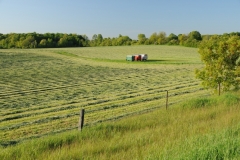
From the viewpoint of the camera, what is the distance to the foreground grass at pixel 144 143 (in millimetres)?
4461

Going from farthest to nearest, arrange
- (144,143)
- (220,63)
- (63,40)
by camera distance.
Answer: (63,40) → (220,63) → (144,143)

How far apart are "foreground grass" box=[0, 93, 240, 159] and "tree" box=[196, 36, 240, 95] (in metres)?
7.57

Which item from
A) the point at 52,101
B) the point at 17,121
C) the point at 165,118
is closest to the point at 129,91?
the point at 52,101

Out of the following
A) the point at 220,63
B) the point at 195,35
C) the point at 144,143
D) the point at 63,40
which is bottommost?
the point at 144,143

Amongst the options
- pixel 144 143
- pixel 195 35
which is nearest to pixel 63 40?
pixel 195 35

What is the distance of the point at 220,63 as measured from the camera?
15031 mm

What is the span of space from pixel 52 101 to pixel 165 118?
1086 centimetres

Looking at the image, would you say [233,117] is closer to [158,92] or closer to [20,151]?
[20,151]

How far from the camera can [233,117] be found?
7.37 meters

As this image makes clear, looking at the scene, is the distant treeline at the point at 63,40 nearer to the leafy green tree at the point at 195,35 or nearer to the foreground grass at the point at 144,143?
the leafy green tree at the point at 195,35

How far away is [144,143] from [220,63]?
10688 millimetres

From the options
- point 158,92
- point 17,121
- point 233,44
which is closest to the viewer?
point 17,121

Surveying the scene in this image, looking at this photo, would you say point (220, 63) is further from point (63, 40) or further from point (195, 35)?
point (195, 35)

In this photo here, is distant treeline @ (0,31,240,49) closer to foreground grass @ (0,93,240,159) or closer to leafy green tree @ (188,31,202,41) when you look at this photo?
leafy green tree @ (188,31,202,41)
